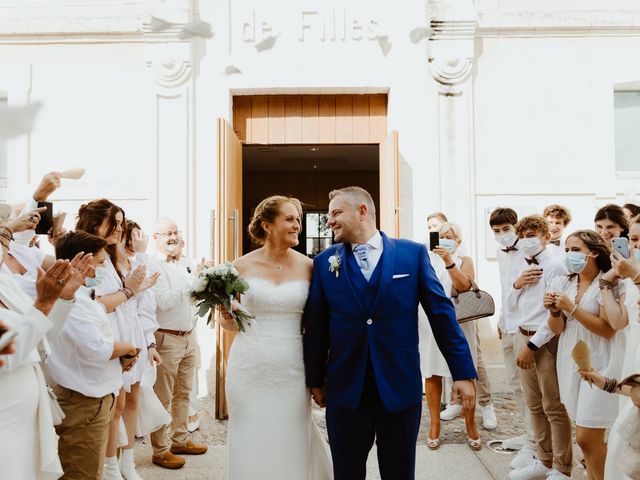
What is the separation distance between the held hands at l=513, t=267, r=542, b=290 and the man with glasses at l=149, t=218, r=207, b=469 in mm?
3006

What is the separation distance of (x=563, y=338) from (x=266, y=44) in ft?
17.4

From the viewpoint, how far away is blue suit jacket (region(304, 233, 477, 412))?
3225mm

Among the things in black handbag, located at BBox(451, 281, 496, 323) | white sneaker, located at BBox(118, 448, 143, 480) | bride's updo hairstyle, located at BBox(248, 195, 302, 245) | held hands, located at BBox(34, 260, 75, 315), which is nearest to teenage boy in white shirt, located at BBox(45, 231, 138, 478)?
held hands, located at BBox(34, 260, 75, 315)

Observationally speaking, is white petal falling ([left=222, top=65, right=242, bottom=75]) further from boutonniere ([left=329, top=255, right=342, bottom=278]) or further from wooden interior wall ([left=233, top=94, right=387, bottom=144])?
boutonniere ([left=329, top=255, right=342, bottom=278])

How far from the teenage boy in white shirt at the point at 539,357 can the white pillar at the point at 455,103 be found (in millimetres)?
2198

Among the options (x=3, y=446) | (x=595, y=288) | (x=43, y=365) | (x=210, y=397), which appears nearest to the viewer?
(x=3, y=446)

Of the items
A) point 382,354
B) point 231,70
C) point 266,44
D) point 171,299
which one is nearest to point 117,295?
point 171,299

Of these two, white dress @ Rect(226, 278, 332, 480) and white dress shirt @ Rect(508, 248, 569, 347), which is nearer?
white dress @ Rect(226, 278, 332, 480)

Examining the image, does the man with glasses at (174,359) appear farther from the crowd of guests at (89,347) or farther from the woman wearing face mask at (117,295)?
the woman wearing face mask at (117,295)

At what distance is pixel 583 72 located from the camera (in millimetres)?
7551

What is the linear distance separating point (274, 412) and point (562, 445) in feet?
7.87

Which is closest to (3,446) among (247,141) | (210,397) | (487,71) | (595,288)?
(595,288)

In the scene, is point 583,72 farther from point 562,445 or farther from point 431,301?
point 431,301

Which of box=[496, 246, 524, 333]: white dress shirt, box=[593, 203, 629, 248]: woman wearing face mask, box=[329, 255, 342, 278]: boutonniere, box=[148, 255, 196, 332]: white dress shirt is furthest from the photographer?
box=[148, 255, 196, 332]: white dress shirt
